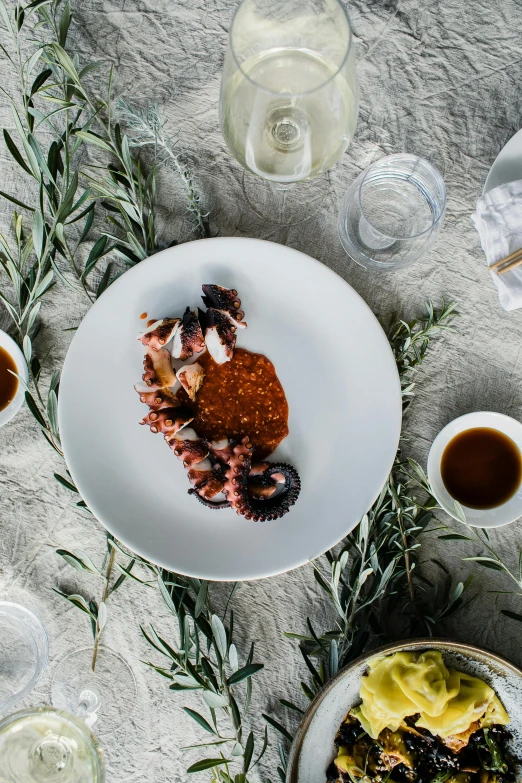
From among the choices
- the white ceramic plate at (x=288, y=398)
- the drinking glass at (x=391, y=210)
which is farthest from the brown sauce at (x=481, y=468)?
the drinking glass at (x=391, y=210)

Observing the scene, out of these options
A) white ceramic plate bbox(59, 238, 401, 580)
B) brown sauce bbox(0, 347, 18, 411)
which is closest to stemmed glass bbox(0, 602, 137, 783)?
white ceramic plate bbox(59, 238, 401, 580)

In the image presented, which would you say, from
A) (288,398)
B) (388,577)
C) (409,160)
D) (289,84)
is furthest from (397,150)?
(388,577)

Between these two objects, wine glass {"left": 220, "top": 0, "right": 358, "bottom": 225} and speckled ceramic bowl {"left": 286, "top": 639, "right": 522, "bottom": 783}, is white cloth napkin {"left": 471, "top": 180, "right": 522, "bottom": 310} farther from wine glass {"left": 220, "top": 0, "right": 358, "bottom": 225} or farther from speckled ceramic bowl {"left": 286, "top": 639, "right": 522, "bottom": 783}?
speckled ceramic bowl {"left": 286, "top": 639, "right": 522, "bottom": 783}

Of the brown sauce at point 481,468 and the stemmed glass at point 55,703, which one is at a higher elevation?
the brown sauce at point 481,468

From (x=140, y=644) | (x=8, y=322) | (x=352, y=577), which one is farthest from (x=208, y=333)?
(x=140, y=644)

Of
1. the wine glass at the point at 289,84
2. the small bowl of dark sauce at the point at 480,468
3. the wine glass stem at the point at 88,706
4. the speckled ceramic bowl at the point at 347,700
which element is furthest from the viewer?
the wine glass stem at the point at 88,706

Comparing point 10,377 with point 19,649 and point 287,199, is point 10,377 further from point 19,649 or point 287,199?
point 287,199

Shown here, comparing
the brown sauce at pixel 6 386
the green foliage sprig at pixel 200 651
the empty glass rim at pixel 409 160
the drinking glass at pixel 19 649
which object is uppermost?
the empty glass rim at pixel 409 160

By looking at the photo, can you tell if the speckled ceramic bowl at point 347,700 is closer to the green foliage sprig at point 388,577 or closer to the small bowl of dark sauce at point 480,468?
the green foliage sprig at point 388,577
